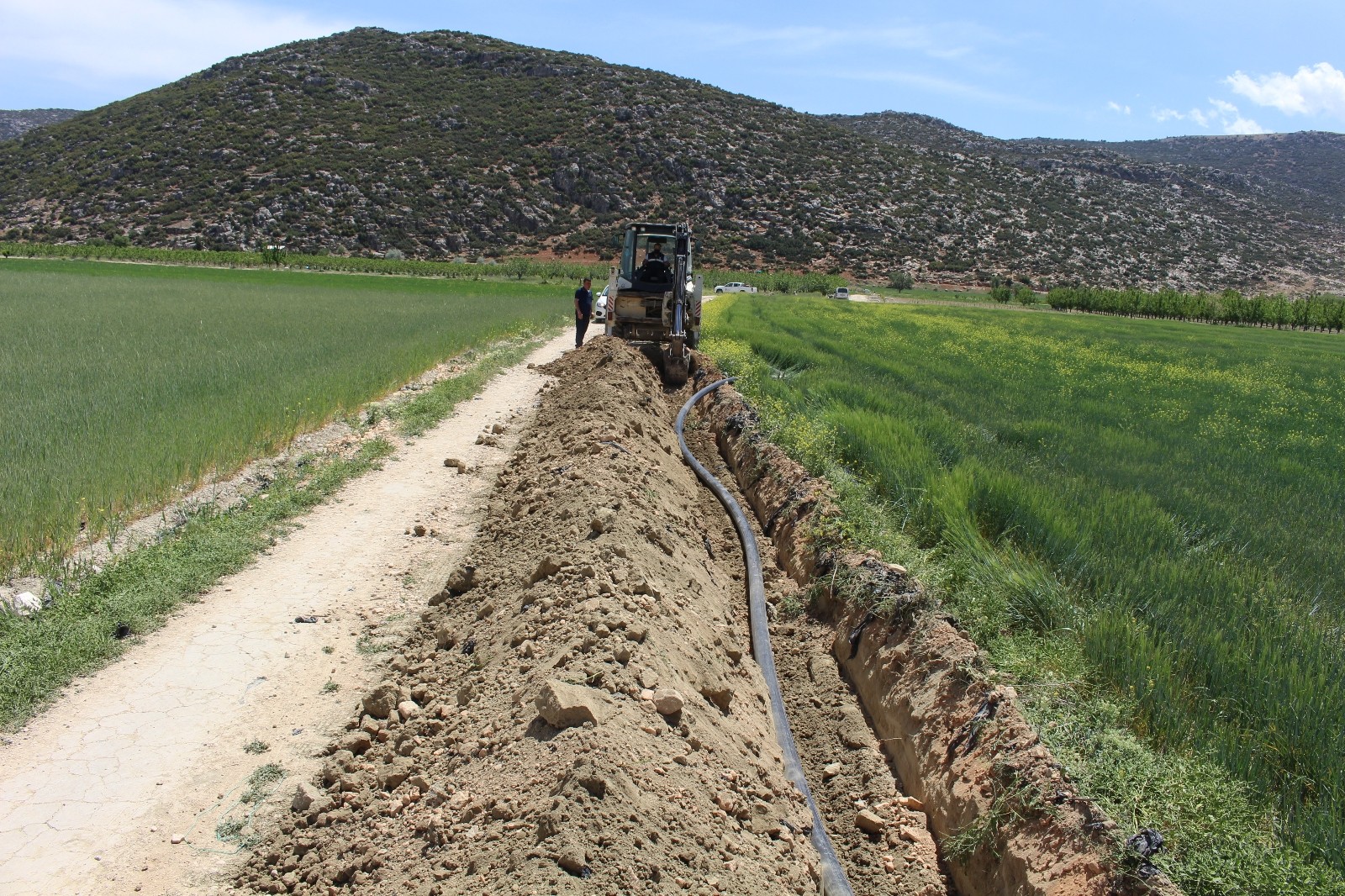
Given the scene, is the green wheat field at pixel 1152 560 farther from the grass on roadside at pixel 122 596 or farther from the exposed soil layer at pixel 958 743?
the grass on roadside at pixel 122 596

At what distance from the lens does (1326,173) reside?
115625 millimetres

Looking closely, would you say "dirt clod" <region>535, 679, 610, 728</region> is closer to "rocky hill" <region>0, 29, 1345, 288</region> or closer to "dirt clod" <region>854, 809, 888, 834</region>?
"dirt clod" <region>854, 809, 888, 834</region>

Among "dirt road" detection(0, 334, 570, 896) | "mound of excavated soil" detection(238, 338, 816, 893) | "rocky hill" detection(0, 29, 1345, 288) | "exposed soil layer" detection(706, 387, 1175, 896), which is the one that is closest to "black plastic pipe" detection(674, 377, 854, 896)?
"mound of excavated soil" detection(238, 338, 816, 893)

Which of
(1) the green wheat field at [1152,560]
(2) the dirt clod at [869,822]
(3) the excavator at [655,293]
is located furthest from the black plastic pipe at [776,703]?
(3) the excavator at [655,293]

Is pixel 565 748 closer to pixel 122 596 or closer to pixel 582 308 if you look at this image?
pixel 122 596

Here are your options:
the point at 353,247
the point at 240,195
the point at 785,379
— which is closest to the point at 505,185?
the point at 353,247

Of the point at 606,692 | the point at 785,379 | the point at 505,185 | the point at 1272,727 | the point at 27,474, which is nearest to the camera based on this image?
the point at 1272,727

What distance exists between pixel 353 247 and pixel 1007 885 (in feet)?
210

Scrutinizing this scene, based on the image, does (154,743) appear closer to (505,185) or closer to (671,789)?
(671,789)

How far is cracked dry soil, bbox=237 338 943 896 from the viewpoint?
3176mm

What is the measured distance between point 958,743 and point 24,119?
189464mm

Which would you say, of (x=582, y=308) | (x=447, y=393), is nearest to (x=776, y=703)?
(x=447, y=393)

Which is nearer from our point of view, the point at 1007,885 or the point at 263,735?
the point at 1007,885

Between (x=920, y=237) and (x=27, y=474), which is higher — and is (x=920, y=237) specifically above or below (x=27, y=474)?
above
